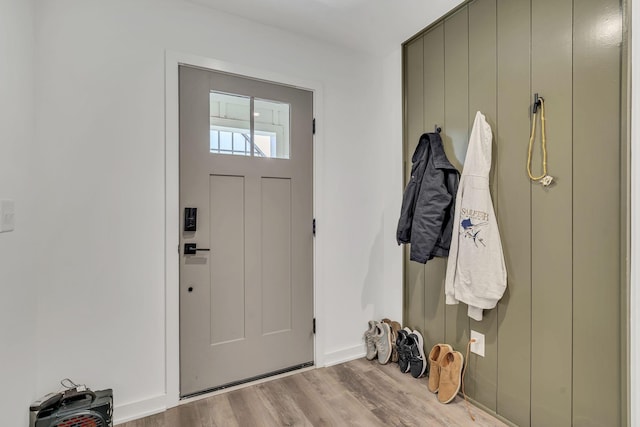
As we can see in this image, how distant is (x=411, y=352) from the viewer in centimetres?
227

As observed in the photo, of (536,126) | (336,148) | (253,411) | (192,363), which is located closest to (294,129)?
(336,148)

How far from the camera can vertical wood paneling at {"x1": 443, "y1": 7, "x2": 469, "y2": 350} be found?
6.55 ft

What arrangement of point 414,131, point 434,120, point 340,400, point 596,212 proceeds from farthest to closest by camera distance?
point 414,131
point 434,120
point 340,400
point 596,212

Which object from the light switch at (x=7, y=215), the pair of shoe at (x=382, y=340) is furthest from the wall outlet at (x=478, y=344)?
the light switch at (x=7, y=215)

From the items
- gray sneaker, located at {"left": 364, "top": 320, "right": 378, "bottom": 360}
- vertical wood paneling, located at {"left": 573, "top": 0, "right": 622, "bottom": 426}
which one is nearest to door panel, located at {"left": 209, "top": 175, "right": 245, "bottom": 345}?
gray sneaker, located at {"left": 364, "top": 320, "right": 378, "bottom": 360}

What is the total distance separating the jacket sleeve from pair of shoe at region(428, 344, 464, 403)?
0.62m

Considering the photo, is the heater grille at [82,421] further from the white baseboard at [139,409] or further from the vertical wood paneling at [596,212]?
the vertical wood paneling at [596,212]

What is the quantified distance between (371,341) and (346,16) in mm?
2352

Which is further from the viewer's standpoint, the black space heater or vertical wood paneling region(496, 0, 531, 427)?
vertical wood paneling region(496, 0, 531, 427)

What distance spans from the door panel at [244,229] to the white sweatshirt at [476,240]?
40.1 inches

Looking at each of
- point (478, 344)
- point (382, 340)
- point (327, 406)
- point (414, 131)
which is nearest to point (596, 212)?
point (478, 344)

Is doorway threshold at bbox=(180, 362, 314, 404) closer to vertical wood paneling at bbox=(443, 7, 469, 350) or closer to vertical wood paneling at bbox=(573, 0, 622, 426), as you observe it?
vertical wood paneling at bbox=(443, 7, 469, 350)

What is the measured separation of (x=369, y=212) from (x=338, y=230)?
33cm

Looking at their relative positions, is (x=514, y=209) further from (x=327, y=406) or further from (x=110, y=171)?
(x=110, y=171)
